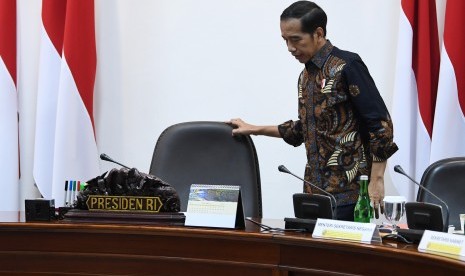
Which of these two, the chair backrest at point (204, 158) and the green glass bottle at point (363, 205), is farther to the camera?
the chair backrest at point (204, 158)

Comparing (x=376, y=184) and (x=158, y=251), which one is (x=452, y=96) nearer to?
(x=376, y=184)

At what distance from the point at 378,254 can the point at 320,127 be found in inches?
44.3

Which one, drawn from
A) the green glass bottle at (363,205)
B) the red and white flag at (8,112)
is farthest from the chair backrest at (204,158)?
the red and white flag at (8,112)

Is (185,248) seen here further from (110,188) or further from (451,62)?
(451,62)

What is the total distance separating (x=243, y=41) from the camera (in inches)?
161

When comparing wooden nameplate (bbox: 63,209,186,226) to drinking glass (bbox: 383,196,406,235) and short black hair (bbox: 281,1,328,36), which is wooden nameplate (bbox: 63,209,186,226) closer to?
drinking glass (bbox: 383,196,406,235)

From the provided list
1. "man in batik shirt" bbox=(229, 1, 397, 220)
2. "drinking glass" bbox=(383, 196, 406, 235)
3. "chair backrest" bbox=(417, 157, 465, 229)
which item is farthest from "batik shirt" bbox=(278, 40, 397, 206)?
"drinking glass" bbox=(383, 196, 406, 235)

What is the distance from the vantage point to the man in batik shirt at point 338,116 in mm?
2805

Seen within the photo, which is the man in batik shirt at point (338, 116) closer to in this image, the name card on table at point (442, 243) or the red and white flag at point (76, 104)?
the name card on table at point (442, 243)

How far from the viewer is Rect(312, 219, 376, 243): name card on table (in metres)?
1.96

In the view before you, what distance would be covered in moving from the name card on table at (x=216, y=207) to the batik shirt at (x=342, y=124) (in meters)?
0.65

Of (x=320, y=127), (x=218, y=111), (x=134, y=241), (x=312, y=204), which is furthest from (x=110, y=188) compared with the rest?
(x=218, y=111)

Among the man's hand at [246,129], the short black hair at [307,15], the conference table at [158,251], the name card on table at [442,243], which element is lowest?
the conference table at [158,251]

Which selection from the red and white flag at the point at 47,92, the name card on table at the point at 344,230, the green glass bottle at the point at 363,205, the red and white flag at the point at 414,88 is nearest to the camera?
the name card on table at the point at 344,230
